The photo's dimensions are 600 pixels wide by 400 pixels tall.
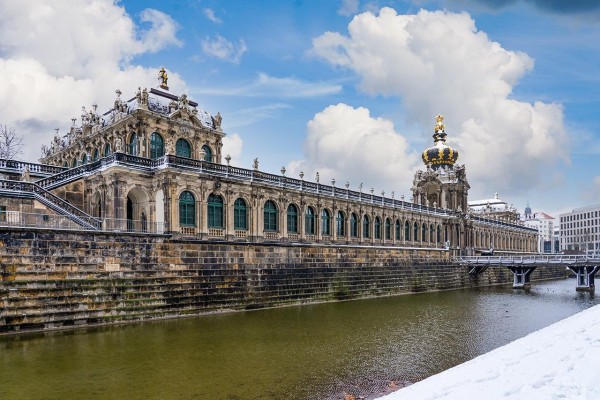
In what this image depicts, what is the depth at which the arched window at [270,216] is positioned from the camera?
1395 inches

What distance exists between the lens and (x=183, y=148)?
38.3m

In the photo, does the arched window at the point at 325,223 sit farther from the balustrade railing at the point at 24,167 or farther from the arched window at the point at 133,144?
the balustrade railing at the point at 24,167

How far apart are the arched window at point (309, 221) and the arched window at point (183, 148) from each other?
10.6 meters

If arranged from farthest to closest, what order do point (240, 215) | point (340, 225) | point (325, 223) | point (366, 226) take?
1. point (366, 226)
2. point (340, 225)
3. point (325, 223)
4. point (240, 215)

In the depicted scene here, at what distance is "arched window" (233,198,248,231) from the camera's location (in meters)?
33.2

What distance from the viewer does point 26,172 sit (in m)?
26.4

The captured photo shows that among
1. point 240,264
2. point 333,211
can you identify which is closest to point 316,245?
point 333,211

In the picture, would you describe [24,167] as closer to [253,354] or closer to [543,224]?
[253,354]

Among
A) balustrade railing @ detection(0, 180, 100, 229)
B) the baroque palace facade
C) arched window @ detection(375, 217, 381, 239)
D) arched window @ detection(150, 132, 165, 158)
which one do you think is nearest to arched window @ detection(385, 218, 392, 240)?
the baroque palace facade

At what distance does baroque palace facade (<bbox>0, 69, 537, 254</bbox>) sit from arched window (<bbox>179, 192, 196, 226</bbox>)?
0.06 m

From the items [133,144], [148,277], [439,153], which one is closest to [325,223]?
[133,144]

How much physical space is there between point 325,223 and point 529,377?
31739 mm

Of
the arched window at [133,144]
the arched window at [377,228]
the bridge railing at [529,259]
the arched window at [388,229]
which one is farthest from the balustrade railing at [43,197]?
the bridge railing at [529,259]

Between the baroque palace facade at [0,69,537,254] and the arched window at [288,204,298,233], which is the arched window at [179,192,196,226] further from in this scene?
the arched window at [288,204,298,233]
